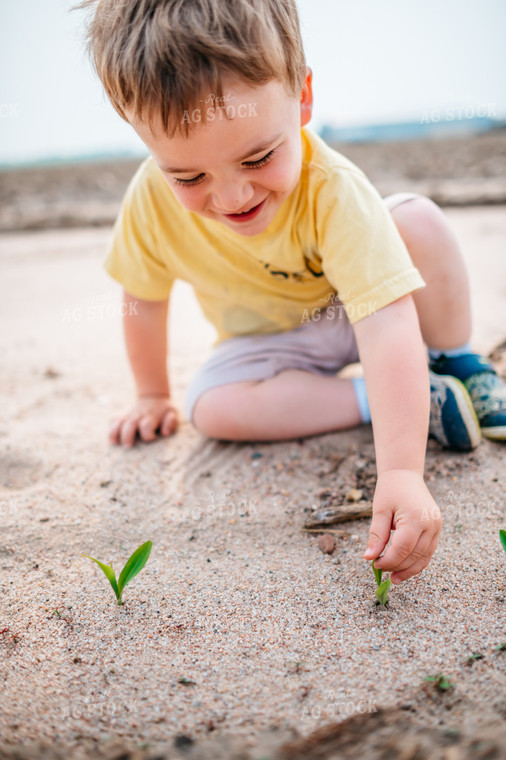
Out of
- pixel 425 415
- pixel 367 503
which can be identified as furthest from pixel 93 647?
pixel 425 415

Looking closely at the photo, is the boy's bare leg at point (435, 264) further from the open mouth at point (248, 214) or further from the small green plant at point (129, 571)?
the small green plant at point (129, 571)

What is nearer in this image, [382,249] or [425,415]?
[425,415]

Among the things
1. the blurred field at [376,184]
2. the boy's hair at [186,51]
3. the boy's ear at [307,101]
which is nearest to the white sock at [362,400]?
the boy's ear at [307,101]

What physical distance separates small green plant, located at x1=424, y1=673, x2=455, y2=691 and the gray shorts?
1321 millimetres

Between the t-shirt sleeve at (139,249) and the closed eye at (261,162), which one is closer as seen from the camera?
the closed eye at (261,162)

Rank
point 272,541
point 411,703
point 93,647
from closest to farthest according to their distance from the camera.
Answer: point 411,703 < point 93,647 < point 272,541

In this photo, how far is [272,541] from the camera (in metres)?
1.74

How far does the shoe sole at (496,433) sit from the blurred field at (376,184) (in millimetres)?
6322

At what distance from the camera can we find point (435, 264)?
215cm

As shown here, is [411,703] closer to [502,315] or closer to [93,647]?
[93,647]

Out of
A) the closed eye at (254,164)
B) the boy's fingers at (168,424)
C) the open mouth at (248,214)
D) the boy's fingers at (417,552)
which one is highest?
the closed eye at (254,164)

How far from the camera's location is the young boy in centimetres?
144

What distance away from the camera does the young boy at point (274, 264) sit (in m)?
1.44

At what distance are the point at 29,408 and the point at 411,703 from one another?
2.17m
